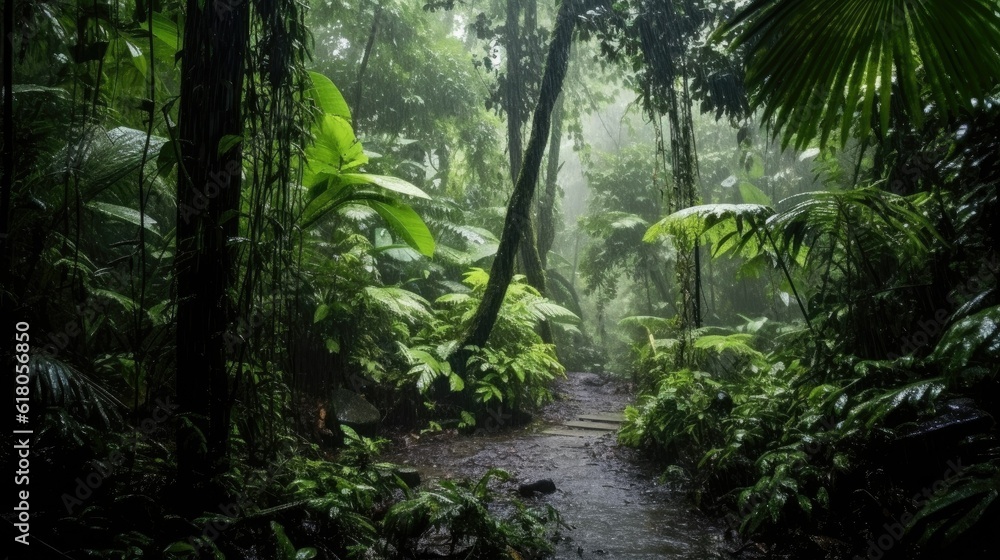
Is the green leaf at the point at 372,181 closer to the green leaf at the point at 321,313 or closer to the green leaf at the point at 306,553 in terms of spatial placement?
the green leaf at the point at 321,313

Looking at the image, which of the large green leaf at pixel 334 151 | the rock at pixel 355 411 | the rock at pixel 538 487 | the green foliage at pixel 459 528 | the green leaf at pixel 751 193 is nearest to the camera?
the green foliage at pixel 459 528

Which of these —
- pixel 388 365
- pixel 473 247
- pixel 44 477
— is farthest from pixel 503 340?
pixel 44 477

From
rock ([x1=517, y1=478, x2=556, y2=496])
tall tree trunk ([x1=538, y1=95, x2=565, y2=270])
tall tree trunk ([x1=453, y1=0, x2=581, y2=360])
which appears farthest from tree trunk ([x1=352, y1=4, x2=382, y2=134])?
rock ([x1=517, y1=478, x2=556, y2=496])

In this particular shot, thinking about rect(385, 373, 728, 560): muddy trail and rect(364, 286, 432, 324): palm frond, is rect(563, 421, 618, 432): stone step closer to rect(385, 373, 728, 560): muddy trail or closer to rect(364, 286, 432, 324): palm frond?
rect(385, 373, 728, 560): muddy trail

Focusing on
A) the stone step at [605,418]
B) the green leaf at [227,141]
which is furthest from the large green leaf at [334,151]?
the stone step at [605,418]

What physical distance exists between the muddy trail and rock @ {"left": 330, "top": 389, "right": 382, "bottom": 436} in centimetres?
36

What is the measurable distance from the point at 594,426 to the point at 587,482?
2.28 meters

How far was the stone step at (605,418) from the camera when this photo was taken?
23.0 ft

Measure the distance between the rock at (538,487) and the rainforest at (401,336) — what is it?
3 centimetres

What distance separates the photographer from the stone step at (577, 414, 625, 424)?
23.0 feet

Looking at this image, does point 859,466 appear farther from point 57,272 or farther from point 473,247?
point 473,247

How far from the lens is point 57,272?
305 centimetres

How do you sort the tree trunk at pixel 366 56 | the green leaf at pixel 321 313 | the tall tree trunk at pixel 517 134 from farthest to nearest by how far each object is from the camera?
the tree trunk at pixel 366 56 < the tall tree trunk at pixel 517 134 < the green leaf at pixel 321 313

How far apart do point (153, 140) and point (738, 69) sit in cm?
566
